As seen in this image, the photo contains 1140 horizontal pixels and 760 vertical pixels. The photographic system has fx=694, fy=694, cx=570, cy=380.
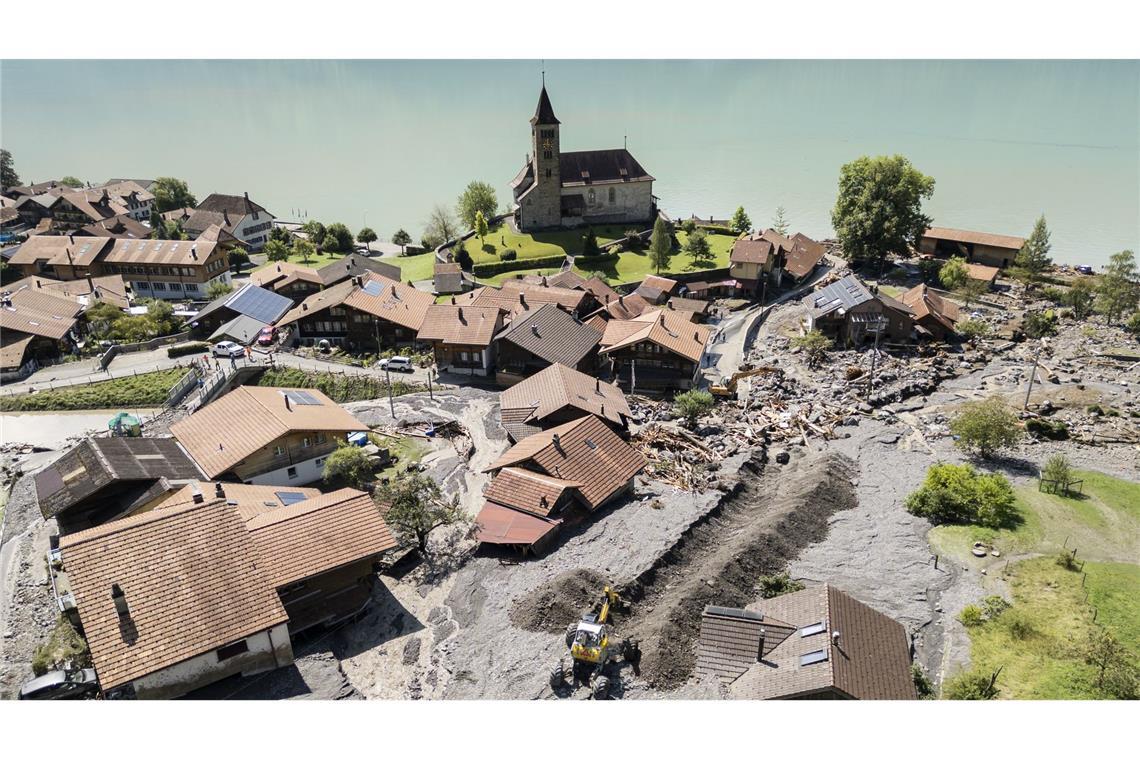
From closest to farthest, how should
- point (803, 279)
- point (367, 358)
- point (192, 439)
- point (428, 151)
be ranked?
point (192, 439)
point (367, 358)
point (803, 279)
point (428, 151)

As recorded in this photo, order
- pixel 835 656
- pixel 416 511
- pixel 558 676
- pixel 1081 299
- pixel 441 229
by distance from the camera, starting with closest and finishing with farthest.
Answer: pixel 835 656
pixel 558 676
pixel 416 511
pixel 1081 299
pixel 441 229

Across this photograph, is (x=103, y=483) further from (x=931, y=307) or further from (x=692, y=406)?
(x=931, y=307)

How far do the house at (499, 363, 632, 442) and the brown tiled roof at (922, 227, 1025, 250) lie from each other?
1973 inches

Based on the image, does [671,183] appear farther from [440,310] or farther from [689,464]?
[689,464]

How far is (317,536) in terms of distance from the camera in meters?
26.1

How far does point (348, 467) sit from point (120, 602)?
1429 cm

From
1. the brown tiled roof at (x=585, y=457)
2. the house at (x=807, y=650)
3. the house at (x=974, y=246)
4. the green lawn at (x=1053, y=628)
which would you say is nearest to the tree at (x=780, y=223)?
the house at (x=974, y=246)

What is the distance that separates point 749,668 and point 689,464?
653 inches

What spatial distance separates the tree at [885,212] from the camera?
71188 millimetres

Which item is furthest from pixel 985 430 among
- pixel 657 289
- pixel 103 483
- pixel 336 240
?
pixel 336 240

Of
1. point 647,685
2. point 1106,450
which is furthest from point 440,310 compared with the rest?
point 1106,450

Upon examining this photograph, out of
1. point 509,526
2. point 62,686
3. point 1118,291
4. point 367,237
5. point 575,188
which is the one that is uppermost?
point 575,188

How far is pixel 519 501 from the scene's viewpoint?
31.1m

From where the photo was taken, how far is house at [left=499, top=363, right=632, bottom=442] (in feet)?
128
